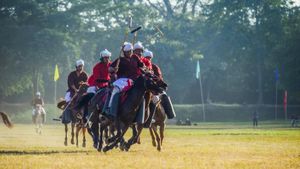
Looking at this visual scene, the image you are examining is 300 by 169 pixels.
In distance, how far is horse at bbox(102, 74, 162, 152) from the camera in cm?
2181

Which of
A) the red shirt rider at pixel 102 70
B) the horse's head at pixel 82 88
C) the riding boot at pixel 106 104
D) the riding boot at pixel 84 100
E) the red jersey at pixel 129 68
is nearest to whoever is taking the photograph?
the riding boot at pixel 106 104

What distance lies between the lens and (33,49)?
93375mm

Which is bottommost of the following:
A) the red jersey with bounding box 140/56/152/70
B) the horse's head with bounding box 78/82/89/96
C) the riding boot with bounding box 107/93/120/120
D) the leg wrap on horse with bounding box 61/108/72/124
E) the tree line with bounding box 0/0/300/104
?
the leg wrap on horse with bounding box 61/108/72/124

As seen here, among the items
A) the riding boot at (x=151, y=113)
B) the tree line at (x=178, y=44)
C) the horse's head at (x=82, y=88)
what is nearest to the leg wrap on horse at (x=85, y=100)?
the horse's head at (x=82, y=88)

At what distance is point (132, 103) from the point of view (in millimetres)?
22078

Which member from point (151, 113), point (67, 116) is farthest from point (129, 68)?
point (67, 116)

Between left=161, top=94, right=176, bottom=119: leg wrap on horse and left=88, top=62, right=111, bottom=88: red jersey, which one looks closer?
→ left=88, top=62, right=111, bottom=88: red jersey

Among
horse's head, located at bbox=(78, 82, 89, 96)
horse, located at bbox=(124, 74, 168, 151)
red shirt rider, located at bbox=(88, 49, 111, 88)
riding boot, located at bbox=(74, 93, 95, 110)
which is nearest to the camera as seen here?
horse, located at bbox=(124, 74, 168, 151)

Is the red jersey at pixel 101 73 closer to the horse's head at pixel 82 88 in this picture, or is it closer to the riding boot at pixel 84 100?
the riding boot at pixel 84 100

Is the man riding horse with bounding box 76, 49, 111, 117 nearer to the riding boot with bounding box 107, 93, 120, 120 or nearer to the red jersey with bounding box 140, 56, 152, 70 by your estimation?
the red jersey with bounding box 140, 56, 152, 70

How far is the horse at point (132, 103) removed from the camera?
2181 centimetres

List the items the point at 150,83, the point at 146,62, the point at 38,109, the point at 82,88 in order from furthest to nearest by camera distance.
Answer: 1. the point at 38,109
2. the point at 82,88
3. the point at 146,62
4. the point at 150,83

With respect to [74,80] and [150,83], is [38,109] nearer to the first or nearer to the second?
[74,80]

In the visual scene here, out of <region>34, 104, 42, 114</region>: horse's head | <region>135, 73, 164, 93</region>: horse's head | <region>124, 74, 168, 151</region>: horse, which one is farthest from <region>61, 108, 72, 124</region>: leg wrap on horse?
<region>34, 104, 42, 114</region>: horse's head
